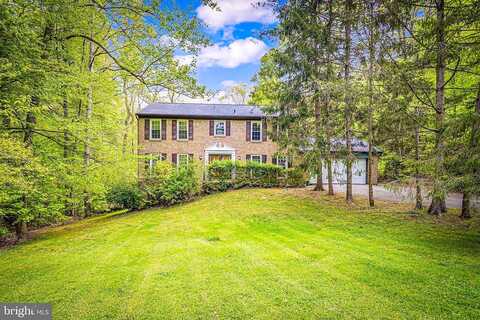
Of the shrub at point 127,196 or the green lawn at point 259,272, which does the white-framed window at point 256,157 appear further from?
the green lawn at point 259,272

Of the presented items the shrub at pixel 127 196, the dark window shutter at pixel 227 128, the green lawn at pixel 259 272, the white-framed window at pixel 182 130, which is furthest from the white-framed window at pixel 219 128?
the green lawn at pixel 259 272

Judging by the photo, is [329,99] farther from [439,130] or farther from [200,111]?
[200,111]

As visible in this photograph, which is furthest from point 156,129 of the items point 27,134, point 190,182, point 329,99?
point 329,99

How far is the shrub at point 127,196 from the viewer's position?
37.4ft

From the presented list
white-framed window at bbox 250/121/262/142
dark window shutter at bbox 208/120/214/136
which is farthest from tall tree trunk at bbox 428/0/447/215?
dark window shutter at bbox 208/120/214/136

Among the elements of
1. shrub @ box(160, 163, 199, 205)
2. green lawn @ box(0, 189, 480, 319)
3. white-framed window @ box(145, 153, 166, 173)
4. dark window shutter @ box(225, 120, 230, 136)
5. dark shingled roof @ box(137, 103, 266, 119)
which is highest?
dark shingled roof @ box(137, 103, 266, 119)

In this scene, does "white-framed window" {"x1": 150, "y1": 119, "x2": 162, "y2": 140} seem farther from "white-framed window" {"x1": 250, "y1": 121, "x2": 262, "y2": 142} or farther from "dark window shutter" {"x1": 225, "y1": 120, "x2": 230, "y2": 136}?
"white-framed window" {"x1": 250, "y1": 121, "x2": 262, "y2": 142}

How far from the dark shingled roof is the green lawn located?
1100 cm

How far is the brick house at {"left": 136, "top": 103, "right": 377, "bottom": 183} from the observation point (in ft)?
55.2

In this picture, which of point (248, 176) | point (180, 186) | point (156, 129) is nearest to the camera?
point (180, 186)

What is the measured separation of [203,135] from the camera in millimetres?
17234

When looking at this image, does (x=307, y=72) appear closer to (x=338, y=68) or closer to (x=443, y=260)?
(x=338, y=68)

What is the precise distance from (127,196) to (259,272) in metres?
9.66

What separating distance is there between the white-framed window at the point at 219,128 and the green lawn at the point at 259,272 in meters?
10.9
